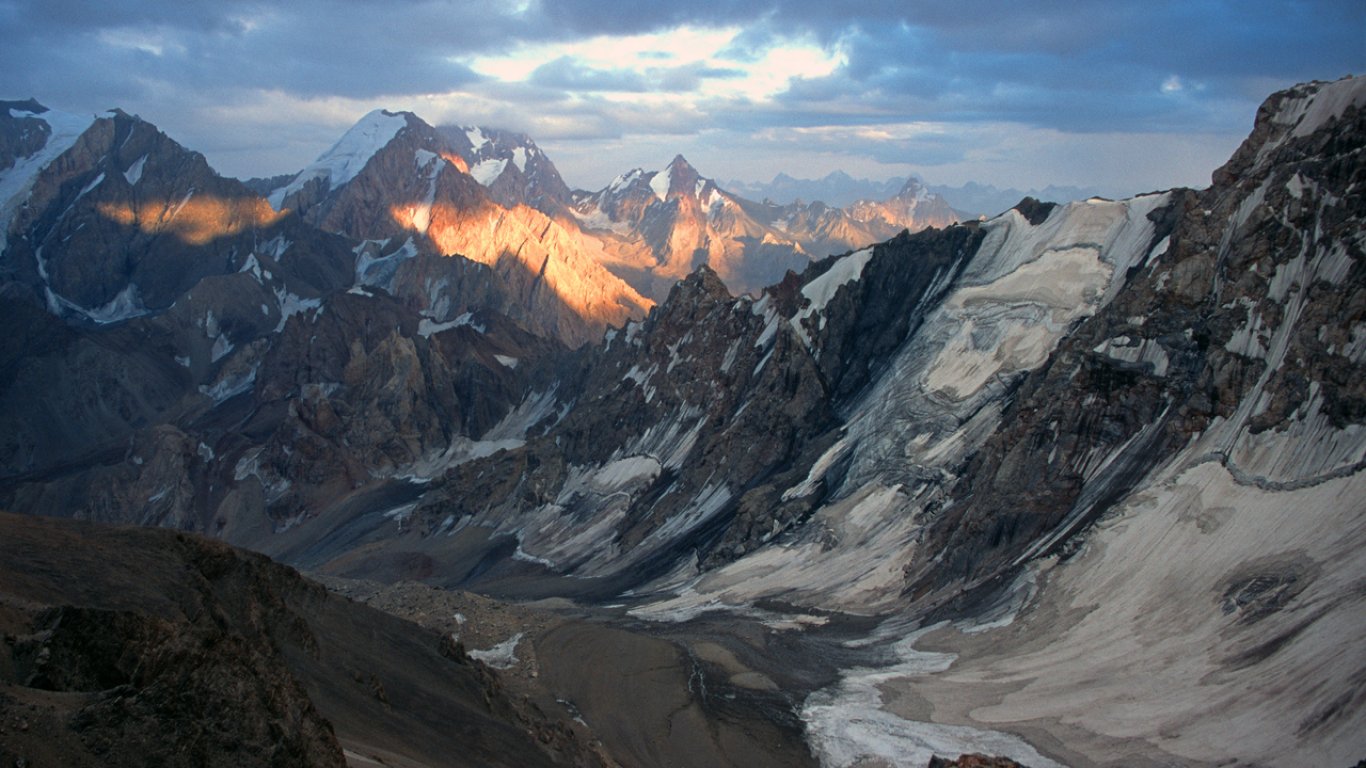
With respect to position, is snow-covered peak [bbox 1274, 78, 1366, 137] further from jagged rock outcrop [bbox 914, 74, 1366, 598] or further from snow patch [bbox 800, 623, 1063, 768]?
snow patch [bbox 800, 623, 1063, 768]

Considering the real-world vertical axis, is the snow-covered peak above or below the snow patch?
above

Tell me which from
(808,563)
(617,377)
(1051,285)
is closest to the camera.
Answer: (808,563)

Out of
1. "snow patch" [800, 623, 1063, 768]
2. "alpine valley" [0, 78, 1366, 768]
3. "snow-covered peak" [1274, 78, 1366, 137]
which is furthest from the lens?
"snow-covered peak" [1274, 78, 1366, 137]

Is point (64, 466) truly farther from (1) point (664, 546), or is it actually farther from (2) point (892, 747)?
(2) point (892, 747)

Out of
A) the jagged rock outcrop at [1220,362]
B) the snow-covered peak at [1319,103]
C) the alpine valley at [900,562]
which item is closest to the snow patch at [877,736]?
the alpine valley at [900,562]

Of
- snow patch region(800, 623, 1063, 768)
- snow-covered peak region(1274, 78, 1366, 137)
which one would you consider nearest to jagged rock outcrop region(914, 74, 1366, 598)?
snow-covered peak region(1274, 78, 1366, 137)

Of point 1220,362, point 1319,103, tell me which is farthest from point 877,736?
point 1319,103

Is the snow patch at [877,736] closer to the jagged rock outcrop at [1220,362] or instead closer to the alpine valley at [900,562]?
the alpine valley at [900,562]

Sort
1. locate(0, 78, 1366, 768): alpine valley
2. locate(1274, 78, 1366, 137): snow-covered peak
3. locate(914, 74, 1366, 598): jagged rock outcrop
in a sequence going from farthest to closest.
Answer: locate(1274, 78, 1366, 137): snow-covered peak < locate(914, 74, 1366, 598): jagged rock outcrop < locate(0, 78, 1366, 768): alpine valley

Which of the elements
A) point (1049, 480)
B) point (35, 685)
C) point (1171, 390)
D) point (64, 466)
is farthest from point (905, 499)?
point (64, 466)

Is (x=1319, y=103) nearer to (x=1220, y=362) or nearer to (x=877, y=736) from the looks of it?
(x=1220, y=362)

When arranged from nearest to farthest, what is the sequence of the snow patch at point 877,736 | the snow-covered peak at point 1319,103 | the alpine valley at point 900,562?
the alpine valley at point 900,562 → the snow patch at point 877,736 → the snow-covered peak at point 1319,103
